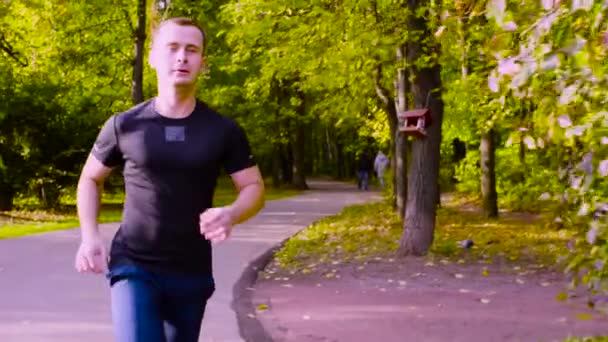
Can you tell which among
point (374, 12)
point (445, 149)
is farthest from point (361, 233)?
point (445, 149)

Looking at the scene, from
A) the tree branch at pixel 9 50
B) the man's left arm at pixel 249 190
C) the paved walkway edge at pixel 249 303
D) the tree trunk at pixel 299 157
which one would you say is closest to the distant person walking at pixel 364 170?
the tree trunk at pixel 299 157

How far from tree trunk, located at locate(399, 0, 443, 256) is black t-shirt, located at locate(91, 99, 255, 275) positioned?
29.0ft

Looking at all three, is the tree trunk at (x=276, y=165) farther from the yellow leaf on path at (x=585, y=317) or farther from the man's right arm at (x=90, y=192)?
the man's right arm at (x=90, y=192)

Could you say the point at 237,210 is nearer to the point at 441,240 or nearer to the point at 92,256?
the point at 92,256

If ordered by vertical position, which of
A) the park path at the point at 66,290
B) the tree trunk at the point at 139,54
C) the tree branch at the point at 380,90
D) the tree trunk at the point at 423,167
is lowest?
the park path at the point at 66,290

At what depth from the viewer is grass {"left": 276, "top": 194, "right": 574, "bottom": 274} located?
40.5 feet

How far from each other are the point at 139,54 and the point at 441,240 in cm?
1251

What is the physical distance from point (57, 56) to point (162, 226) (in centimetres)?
2345

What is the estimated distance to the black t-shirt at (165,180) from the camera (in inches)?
137

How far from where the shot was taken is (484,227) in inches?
685

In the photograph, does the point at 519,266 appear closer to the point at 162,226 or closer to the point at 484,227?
the point at 484,227

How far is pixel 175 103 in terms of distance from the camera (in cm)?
359

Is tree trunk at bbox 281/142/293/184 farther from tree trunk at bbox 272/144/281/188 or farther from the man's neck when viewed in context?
the man's neck

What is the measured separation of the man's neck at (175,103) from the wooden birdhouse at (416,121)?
28.2ft
